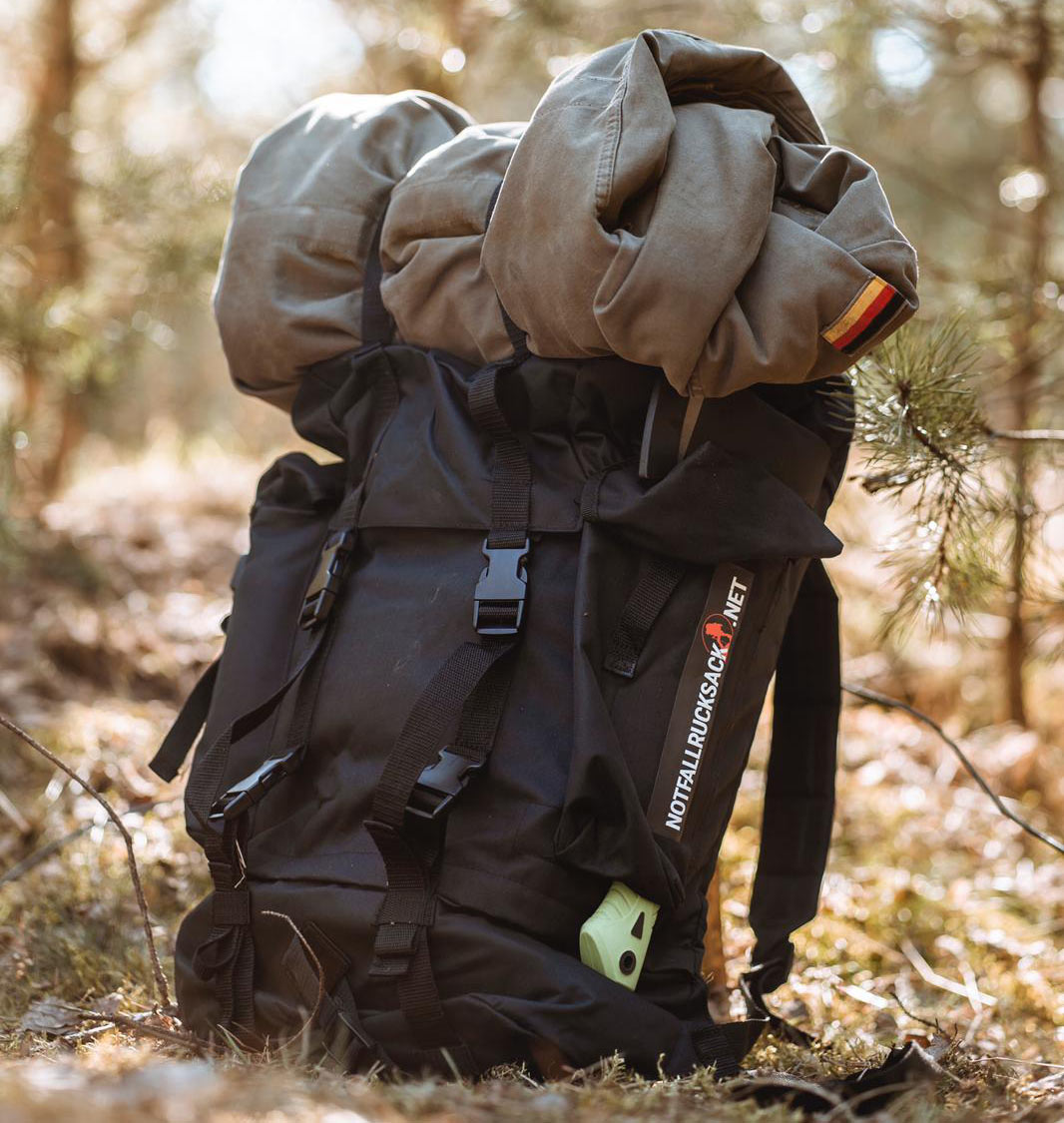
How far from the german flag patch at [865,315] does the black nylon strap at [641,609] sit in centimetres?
44

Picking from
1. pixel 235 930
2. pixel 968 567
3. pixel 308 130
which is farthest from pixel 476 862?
pixel 308 130

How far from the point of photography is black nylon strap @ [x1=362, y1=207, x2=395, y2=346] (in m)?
2.19

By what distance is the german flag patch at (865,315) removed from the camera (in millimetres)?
1714

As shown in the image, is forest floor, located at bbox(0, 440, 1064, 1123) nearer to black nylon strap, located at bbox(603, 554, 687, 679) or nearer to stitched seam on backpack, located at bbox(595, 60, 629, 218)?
black nylon strap, located at bbox(603, 554, 687, 679)

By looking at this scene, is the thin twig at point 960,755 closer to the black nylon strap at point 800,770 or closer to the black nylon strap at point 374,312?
the black nylon strap at point 800,770

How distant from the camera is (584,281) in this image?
1.76m

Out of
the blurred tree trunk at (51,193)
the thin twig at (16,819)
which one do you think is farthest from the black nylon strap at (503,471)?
the blurred tree trunk at (51,193)

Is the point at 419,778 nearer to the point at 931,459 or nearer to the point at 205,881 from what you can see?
the point at 931,459

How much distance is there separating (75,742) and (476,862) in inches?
80.3

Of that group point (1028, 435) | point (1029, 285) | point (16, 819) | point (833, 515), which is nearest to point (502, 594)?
point (1028, 435)

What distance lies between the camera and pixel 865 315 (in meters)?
1.73

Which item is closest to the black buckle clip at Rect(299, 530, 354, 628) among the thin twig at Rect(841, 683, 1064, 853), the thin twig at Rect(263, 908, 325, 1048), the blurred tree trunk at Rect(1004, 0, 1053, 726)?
the thin twig at Rect(263, 908, 325, 1048)

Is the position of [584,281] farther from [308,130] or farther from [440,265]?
[308,130]

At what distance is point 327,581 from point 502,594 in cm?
36
